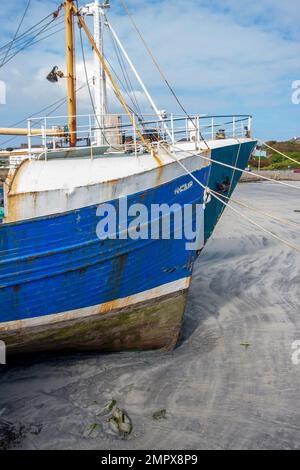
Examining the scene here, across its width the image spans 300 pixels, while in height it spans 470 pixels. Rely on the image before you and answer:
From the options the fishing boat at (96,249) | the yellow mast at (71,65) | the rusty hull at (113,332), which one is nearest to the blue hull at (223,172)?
the fishing boat at (96,249)

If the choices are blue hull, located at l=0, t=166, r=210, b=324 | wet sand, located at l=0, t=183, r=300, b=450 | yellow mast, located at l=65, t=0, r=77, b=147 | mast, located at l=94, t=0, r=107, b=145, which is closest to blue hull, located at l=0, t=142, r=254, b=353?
blue hull, located at l=0, t=166, r=210, b=324

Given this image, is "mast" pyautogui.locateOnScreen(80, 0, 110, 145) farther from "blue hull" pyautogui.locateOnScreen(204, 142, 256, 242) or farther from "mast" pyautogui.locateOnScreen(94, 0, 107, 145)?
"blue hull" pyautogui.locateOnScreen(204, 142, 256, 242)

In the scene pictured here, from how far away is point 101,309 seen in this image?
7.60 meters

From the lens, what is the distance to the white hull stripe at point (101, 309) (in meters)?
7.34

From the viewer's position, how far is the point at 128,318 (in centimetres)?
784

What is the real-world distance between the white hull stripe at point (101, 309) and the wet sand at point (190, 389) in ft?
2.79

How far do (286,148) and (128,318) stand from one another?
6398 centimetres

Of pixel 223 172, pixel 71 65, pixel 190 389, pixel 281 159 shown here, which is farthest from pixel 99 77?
pixel 281 159

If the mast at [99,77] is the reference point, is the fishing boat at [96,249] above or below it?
below

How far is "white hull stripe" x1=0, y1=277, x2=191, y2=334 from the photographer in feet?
24.1

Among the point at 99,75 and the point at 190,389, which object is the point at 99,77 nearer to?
the point at 99,75

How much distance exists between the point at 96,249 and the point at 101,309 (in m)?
1.18

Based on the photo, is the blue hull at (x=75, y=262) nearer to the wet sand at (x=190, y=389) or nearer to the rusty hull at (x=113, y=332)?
the rusty hull at (x=113, y=332)

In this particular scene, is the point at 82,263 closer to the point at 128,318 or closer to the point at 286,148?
the point at 128,318
